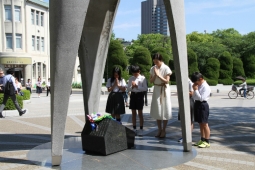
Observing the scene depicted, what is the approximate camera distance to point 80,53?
7406 mm

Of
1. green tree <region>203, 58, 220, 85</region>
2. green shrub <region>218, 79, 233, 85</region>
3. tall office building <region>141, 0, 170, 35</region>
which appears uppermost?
tall office building <region>141, 0, 170, 35</region>

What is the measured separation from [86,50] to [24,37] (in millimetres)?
36000

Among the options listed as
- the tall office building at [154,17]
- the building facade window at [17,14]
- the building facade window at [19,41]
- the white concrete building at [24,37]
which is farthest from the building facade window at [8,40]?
the tall office building at [154,17]

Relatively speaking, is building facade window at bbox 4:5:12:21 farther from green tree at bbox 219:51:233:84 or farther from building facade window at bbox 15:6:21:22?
green tree at bbox 219:51:233:84

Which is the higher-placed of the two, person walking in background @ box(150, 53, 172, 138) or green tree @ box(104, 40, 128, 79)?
green tree @ box(104, 40, 128, 79)

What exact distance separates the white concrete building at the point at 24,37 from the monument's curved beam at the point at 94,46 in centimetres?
3441

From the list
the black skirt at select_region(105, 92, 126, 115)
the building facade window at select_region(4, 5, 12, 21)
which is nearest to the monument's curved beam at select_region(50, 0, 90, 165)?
the black skirt at select_region(105, 92, 126, 115)

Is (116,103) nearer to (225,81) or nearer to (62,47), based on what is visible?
(62,47)

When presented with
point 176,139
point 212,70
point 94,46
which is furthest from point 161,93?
point 212,70

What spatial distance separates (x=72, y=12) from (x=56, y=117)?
5.83 feet

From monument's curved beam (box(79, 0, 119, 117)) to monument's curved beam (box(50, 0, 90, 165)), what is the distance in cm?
226

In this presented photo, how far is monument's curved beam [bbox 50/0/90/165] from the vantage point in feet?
16.2

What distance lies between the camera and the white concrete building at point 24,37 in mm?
39281

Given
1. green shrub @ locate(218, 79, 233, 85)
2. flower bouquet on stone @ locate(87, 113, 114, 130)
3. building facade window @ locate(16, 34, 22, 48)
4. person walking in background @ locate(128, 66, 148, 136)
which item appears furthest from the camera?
green shrub @ locate(218, 79, 233, 85)
